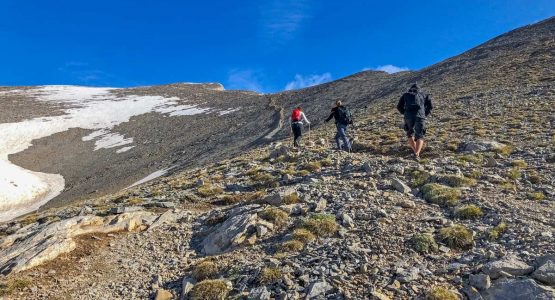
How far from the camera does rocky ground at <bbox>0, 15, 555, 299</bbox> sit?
26.5ft

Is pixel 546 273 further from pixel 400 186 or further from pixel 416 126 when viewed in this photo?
pixel 416 126

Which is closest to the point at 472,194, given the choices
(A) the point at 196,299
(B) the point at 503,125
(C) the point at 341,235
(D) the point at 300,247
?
(C) the point at 341,235

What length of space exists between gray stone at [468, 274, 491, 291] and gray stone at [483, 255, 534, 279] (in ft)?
0.67

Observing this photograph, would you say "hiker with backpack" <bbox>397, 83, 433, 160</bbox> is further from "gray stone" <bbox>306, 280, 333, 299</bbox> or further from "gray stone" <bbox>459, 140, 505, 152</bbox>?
"gray stone" <bbox>306, 280, 333, 299</bbox>

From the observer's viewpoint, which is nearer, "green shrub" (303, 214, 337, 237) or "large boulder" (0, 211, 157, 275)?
"green shrub" (303, 214, 337, 237)

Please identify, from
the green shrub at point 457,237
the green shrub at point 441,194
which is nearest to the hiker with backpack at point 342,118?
the green shrub at point 441,194

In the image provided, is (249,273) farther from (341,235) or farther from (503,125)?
(503,125)

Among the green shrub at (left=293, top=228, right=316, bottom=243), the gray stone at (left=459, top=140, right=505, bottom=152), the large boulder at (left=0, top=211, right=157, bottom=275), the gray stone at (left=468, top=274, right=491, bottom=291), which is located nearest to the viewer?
the gray stone at (left=468, top=274, right=491, bottom=291)

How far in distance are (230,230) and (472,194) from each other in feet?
23.7

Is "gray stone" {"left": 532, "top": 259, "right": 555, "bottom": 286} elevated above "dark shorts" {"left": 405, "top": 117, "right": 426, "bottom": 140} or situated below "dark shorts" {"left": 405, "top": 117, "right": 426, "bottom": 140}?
below

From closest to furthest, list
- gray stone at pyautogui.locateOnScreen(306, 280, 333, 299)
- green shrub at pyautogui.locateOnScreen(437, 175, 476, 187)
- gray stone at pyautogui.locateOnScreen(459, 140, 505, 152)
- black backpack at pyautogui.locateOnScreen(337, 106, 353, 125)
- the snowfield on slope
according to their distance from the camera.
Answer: gray stone at pyautogui.locateOnScreen(306, 280, 333, 299) → green shrub at pyautogui.locateOnScreen(437, 175, 476, 187) → gray stone at pyautogui.locateOnScreen(459, 140, 505, 152) → black backpack at pyautogui.locateOnScreen(337, 106, 353, 125) → the snowfield on slope

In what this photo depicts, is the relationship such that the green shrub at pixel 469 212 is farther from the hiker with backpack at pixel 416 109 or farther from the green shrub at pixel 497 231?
the hiker with backpack at pixel 416 109

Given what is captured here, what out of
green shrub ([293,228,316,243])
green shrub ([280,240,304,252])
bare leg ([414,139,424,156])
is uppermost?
bare leg ([414,139,424,156])

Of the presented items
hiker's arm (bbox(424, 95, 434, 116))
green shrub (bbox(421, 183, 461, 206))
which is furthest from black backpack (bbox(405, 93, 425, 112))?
green shrub (bbox(421, 183, 461, 206))
